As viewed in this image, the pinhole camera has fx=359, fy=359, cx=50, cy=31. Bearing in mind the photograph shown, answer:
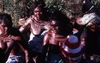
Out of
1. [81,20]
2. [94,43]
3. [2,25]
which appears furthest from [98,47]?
[2,25]

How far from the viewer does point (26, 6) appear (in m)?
10.3

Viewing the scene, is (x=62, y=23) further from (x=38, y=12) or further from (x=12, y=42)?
(x=38, y=12)

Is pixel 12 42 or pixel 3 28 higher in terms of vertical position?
pixel 3 28

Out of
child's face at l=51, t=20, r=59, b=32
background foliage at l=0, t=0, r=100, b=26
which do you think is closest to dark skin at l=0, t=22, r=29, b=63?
child's face at l=51, t=20, r=59, b=32

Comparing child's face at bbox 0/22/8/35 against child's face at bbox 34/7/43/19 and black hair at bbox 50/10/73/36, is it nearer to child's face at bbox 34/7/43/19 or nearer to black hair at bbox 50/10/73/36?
black hair at bbox 50/10/73/36

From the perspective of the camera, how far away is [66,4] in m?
11.0

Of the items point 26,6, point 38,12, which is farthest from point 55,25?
point 26,6

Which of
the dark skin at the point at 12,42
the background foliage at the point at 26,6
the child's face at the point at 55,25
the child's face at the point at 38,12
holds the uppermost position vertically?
the child's face at the point at 55,25

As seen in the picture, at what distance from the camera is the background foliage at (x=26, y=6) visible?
401 inches

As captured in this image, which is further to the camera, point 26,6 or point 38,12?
point 26,6

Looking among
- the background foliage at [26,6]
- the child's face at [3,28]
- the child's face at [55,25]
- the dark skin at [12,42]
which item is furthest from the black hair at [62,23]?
the background foliage at [26,6]

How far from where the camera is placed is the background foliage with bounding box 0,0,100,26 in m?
10.2

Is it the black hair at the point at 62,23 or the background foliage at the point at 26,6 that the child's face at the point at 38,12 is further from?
the background foliage at the point at 26,6

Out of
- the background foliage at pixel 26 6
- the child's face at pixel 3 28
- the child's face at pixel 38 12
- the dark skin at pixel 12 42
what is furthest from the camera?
the background foliage at pixel 26 6
